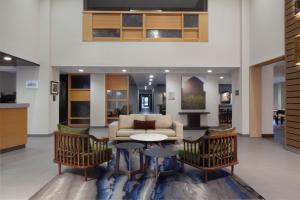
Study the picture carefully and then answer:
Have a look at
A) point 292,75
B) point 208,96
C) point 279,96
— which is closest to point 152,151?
point 292,75

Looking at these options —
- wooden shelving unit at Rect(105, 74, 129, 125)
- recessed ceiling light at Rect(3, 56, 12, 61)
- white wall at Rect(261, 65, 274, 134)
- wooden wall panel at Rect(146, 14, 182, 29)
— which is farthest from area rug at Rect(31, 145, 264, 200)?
wooden shelving unit at Rect(105, 74, 129, 125)

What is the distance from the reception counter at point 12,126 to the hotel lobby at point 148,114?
1.1 inches

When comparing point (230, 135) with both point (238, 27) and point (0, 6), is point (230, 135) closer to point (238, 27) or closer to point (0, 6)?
point (238, 27)

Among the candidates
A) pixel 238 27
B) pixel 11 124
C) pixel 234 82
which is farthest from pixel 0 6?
pixel 234 82

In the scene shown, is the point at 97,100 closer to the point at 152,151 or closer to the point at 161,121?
the point at 161,121

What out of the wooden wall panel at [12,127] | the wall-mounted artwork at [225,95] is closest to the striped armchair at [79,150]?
the wooden wall panel at [12,127]

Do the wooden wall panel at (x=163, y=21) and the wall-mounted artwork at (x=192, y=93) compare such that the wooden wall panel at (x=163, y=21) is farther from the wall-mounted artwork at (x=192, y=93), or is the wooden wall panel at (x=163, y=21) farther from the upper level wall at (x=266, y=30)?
the wall-mounted artwork at (x=192, y=93)

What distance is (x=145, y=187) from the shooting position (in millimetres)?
3131

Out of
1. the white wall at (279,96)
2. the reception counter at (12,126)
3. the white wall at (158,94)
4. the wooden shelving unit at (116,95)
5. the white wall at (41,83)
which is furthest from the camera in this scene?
the white wall at (158,94)

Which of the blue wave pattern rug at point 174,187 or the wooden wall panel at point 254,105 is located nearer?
the blue wave pattern rug at point 174,187

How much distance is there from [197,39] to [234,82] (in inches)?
88.7

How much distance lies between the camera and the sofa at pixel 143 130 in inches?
229

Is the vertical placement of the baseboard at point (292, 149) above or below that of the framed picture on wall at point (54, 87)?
below

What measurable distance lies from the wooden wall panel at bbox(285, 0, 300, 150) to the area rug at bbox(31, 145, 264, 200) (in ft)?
8.94
